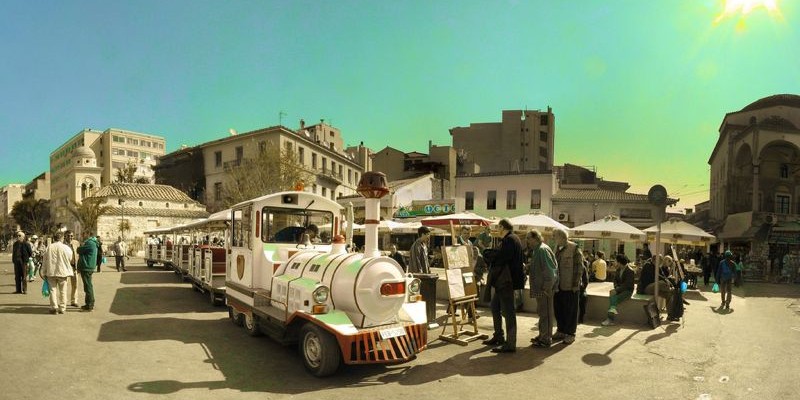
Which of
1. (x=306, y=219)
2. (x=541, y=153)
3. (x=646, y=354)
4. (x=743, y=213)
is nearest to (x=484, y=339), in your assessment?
(x=646, y=354)

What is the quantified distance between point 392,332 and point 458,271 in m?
2.26

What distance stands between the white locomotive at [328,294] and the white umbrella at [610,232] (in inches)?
436

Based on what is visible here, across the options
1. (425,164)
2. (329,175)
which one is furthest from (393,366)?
(425,164)

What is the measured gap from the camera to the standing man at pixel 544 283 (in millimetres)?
7140

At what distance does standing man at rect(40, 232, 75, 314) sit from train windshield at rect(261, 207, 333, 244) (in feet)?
16.5

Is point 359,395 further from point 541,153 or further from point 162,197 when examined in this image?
point 541,153

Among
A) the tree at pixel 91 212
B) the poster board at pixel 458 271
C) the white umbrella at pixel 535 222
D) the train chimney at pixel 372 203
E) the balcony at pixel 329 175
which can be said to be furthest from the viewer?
the balcony at pixel 329 175

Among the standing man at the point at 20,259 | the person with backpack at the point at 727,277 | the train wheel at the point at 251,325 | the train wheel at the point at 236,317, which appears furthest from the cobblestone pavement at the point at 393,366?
the standing man at the point at 20,259

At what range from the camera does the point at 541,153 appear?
1891 inches

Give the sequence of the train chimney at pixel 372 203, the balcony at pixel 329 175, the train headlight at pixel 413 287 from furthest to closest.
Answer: the balcony at pixel 329 175 → the train headlight at pixel 413 287 → the train chimney at pixel 372 203

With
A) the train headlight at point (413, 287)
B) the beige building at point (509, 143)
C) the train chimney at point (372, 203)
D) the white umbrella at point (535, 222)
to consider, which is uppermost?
the beige building at point (509, 143)

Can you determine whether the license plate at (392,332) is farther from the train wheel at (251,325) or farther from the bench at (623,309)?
the bench at (623,309)

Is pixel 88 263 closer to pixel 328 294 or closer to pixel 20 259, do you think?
pixel 20 259

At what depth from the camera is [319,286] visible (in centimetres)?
595
